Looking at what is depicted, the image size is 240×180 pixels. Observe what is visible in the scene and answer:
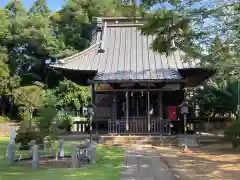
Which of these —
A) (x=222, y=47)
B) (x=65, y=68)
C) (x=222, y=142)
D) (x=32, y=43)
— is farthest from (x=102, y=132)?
(x=32, y=43)

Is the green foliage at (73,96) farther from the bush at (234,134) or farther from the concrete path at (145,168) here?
the concrete path at (145,168)

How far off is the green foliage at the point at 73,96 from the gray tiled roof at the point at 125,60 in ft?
33.6

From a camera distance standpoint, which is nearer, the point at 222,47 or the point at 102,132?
the point at 222,47

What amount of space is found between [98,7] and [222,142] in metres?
24.6

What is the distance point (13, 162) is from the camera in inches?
418

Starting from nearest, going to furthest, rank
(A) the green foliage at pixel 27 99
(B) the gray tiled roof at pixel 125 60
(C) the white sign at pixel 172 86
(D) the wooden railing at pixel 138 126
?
(D) the wooden railing at pixel 138 126 < (B) the gray tiled roof at pixel 125 60 < (C) the white sign at pixel 172 86 < (A) the green foliage at pixel 27 99

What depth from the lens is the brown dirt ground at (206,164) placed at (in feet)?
28.3

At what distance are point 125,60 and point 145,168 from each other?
10.6 metres

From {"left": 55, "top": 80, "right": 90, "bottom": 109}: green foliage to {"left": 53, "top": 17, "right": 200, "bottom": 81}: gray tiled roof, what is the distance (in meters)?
10.3

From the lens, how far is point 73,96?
31.2 meters

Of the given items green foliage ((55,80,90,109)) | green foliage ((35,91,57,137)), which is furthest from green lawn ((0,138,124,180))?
green foliage ((55,80,90,109))

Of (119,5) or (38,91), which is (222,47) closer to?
(119,5)

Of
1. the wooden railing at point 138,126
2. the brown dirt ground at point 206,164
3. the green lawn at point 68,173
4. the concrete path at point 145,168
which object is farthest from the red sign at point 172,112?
the green lawn at point 68,173

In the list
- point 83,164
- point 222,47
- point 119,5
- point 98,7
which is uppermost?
point 98,7
